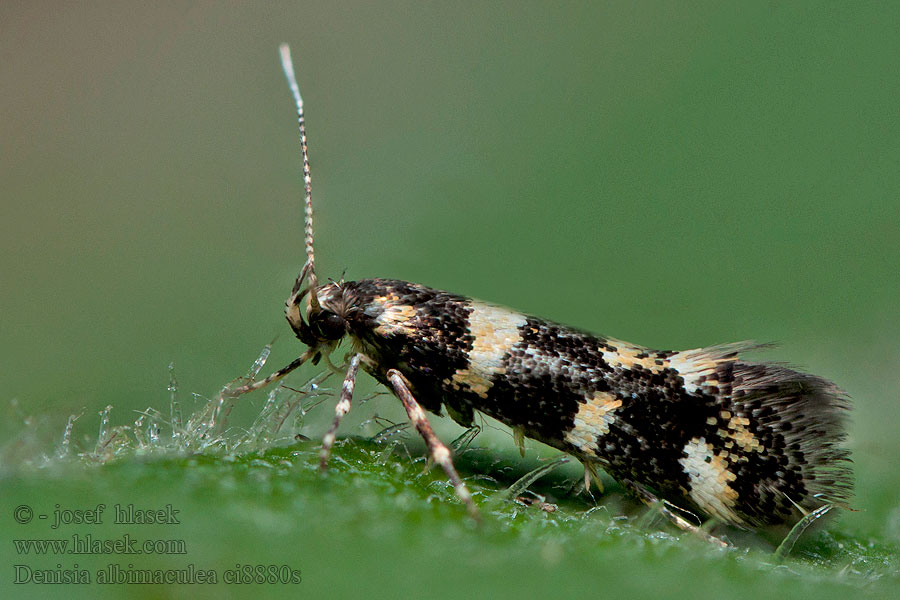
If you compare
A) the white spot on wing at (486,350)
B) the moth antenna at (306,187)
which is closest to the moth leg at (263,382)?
the moth antenna at (306,187)

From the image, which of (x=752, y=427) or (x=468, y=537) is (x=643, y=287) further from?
(x=468, y=537)

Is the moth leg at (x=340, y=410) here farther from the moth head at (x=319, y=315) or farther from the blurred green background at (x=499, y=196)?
the blurred green background at (x=499, y=196)

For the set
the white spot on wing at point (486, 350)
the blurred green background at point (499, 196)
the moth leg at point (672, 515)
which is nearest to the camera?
the moth leg at point (672, 515)

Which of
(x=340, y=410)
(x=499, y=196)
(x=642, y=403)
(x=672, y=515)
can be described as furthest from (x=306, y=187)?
(x=499, y=196)

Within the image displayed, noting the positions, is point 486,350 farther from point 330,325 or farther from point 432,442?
point 330,325

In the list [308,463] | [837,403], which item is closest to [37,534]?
[308,463]

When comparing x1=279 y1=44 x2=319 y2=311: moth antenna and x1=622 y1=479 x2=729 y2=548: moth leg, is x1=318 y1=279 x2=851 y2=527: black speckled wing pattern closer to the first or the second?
x1=622 y1=479 x2=729 y2=548: moth leg
